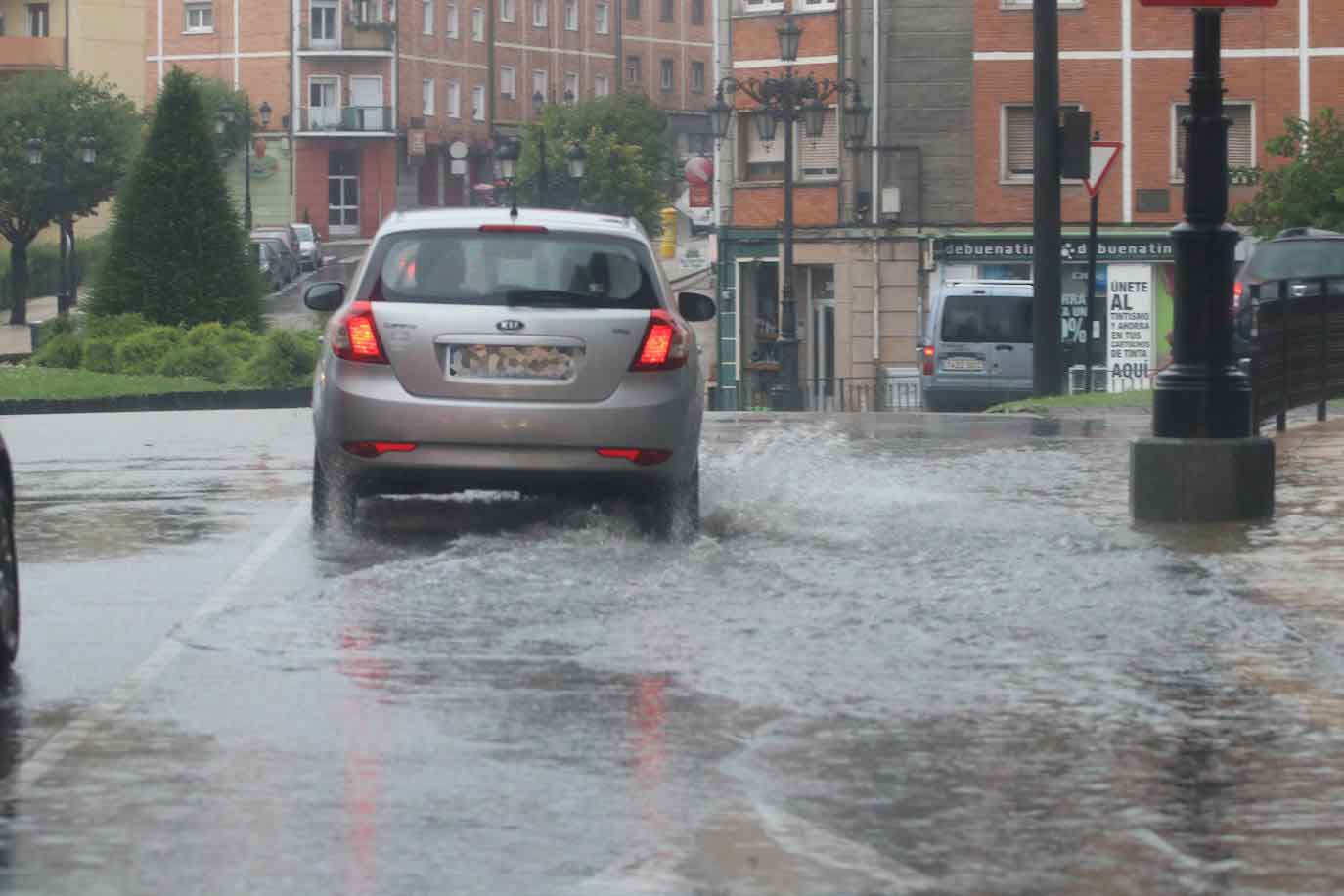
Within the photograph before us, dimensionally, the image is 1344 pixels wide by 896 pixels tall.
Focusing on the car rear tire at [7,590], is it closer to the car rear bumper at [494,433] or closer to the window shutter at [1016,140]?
the car rear bumper at [494,433]

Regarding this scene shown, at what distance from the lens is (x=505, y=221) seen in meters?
13.2

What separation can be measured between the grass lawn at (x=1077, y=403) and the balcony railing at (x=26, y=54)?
73.1 meters

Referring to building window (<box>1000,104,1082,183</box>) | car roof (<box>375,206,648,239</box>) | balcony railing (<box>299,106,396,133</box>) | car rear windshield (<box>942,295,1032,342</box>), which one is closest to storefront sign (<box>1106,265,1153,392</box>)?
building window (<box>1000,104,1082,183</box>)

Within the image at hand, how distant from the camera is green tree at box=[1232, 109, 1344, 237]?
4222cm

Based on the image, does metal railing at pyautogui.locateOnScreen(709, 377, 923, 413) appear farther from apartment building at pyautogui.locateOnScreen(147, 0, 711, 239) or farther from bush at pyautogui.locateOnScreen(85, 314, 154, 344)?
apartment building at pyautogui.locateOnScreen(147, 0, 711, 239)

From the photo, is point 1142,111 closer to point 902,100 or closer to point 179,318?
point 902,100

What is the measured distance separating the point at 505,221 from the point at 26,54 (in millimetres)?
88656

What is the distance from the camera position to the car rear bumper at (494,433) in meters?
12.7

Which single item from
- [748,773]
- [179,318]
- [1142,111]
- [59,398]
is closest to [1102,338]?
[1142,111]

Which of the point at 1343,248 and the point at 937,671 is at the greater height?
the point at 1343,248

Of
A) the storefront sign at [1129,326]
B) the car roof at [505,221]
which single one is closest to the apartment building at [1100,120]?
the storefront sign at [1129,326]

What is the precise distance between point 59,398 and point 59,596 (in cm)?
2286

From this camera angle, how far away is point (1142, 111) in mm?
55625

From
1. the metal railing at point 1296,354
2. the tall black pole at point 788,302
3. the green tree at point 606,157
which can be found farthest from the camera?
the green tree at point 606,157
